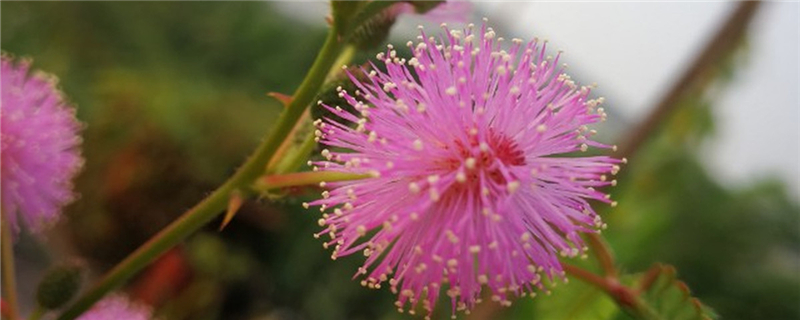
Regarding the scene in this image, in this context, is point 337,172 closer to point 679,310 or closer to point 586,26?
point 679,310

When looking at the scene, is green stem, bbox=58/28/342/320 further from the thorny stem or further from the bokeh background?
the thorny stem

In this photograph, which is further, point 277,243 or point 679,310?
point 277,243

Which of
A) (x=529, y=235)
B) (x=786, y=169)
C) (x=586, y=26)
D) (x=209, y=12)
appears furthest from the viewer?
(x=209, y=12)

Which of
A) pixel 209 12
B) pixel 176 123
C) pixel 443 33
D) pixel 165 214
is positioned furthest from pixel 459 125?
pixel 209 12

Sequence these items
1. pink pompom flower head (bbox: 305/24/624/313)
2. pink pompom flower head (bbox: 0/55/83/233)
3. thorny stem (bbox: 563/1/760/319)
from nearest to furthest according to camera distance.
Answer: pink pompom flower head (bbox: 305/24/624/313)
pink pompom flower head (bbox: 0/55/83/233)
thorny stem (bbox: 563/1/760/319)

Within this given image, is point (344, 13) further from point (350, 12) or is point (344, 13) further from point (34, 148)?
point (34, 148)

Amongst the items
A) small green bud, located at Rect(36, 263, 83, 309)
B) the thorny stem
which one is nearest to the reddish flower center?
small green bud, located at Rect(36, 263, 83, 309)

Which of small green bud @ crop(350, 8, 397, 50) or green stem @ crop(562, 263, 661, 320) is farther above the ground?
small green bud @ crop(350, 8, 397, 50)
